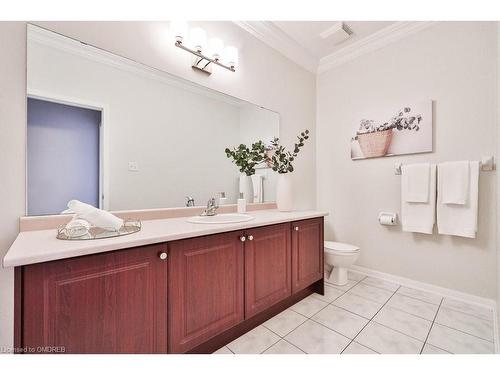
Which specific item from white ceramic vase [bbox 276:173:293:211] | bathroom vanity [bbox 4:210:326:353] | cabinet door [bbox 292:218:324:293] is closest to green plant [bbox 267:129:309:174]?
white ceramic vase [bbox 276:173:293:211]

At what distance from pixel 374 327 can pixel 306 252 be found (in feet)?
2.10

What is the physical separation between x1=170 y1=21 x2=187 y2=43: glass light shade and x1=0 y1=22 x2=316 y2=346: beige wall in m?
0.07

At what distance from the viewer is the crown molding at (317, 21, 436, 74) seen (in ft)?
6.61

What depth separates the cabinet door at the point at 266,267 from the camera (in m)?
1.34

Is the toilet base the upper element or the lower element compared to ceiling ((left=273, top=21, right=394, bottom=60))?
lower

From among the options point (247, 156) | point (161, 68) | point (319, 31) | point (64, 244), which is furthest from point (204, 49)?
point (64, 244)

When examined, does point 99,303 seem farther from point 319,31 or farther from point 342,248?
point 319,31

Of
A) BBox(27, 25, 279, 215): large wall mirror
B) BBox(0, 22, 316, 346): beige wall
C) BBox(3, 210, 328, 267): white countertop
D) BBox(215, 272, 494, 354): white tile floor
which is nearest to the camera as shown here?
BBox(3, 210, 328, 267): white countertop

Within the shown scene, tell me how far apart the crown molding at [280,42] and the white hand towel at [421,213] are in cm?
169

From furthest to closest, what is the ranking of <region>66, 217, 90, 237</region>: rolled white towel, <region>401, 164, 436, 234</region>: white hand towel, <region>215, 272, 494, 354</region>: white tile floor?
<region>401, 164, 436, 234</region>: white hand towel, <region>215, 272, 494, 354</region>: white tile floor, <region>66, 217, 90, 237</region>: rolled white towel

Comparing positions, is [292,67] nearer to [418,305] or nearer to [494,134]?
[494,134]

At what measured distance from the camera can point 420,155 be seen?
1.98 meters

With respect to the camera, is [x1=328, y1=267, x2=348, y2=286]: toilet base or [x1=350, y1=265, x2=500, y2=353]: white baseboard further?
[x1=328, y1=267, x2=348, y2=286]: toilet base

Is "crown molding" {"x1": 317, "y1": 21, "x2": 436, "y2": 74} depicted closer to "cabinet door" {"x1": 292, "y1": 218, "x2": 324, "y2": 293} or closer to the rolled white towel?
"cabinet door" {"x1": 292, "y1": 218, "x2": 324, "y2": 293}
